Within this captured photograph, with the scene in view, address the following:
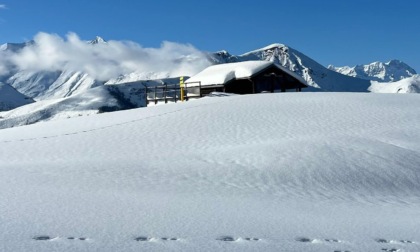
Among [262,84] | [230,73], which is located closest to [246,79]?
[230,73]

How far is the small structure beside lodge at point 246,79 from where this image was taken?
38.5 m

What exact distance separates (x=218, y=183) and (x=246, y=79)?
29.8 meters

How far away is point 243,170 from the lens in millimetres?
11062

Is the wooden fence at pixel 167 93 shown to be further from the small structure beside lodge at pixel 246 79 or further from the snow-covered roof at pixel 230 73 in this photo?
the snow-covered roof at pixel 230 73

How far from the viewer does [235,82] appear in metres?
39.4

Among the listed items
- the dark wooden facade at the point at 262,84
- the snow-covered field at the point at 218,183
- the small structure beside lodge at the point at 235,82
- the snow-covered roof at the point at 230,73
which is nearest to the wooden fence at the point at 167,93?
the small structure beside lodge at the point at 235,82

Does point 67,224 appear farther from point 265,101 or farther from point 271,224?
point 265,101

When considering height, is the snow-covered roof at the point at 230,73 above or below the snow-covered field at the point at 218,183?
above

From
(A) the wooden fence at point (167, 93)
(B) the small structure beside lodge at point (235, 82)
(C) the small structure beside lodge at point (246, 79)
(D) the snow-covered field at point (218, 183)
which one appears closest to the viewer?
(D) the snow-covered field at point (218, 183)

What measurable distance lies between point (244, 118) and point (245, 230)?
12.5 metres

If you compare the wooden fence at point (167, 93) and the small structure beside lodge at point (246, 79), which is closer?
the wooden fence at point (167, 93)

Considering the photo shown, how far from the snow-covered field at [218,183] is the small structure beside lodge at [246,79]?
60.7ft

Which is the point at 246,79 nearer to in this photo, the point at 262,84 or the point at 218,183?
the point at 262,84

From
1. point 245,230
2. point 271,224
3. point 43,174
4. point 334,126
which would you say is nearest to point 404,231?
point 271,224
